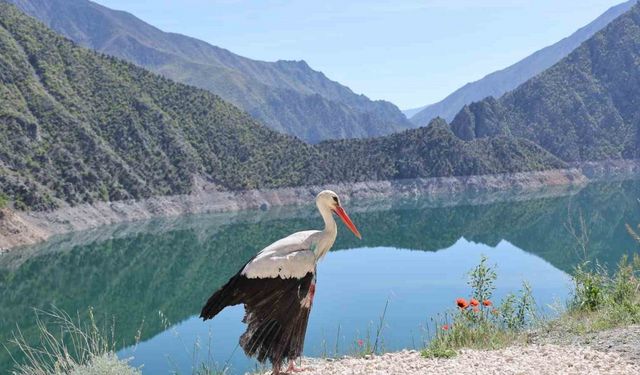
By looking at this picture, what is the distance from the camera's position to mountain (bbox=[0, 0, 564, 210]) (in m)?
98.2

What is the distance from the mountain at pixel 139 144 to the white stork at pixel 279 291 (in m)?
84.0

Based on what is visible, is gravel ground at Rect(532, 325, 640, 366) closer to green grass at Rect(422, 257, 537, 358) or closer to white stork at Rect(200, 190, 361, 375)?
green grass at Rect(422, 257, 537, 358)

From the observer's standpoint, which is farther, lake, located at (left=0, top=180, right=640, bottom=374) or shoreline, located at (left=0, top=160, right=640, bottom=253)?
shoreline, located at (left=0, top=160, right=640, bottom=253)

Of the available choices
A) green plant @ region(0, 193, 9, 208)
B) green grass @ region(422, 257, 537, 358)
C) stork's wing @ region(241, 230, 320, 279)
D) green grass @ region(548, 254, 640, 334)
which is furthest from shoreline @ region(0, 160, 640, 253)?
stork's wing @ region(241, 230, 320, 279)

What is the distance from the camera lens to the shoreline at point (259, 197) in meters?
81.9

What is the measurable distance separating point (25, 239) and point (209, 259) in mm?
23564

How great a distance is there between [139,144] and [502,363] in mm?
122534

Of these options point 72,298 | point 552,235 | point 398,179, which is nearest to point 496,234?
point 552,235

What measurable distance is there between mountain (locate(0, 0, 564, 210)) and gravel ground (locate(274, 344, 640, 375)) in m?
84.1

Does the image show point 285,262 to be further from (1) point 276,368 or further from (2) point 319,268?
(2) point 319,268

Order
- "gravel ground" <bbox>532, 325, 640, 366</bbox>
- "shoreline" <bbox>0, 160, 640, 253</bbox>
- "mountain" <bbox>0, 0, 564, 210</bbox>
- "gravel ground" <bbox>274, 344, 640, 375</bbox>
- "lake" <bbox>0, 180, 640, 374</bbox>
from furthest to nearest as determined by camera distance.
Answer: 1. "mountain" <bbox>0, 0, 564, 210</bbox>
2. "shoreline" <bbox>0, 160, 640, 253</bbox>
3. "lake" <bbox>0, 180, 640, 374</bbox>
4. "gravel ground" <bbox>532, 325, 640, 366</bbox>
5. "gravel ground" <bbox>274, 344, 640, 375</bbox>

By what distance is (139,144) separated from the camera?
124 meters

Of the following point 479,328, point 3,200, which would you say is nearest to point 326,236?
point 479,328

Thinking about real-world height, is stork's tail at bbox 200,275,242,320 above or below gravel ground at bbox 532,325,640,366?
above
